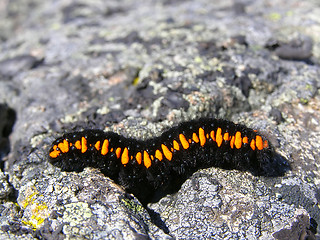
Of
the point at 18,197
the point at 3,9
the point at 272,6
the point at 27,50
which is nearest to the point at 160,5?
the point at 272,6

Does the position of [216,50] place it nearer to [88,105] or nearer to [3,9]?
[88,105]

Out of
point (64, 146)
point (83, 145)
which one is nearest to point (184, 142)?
point (83, 145)

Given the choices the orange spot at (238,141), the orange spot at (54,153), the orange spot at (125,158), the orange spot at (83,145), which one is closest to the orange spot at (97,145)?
the orange spot at (83,145)

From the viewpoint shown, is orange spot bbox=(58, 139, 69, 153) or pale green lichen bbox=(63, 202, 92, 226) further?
orange spot bbox=(58, 139, 69, 153)

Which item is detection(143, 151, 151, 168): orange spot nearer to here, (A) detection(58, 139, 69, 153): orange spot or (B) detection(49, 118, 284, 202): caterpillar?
(B) detection(49, 118, 284, 202): caterpillar

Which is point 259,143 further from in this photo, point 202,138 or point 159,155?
point 159,155

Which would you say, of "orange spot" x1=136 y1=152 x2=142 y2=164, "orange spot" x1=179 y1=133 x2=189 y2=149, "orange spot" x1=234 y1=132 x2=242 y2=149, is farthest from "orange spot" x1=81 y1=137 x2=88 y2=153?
"orange spot" x1=234 y1=132 x2=242 y2=149
